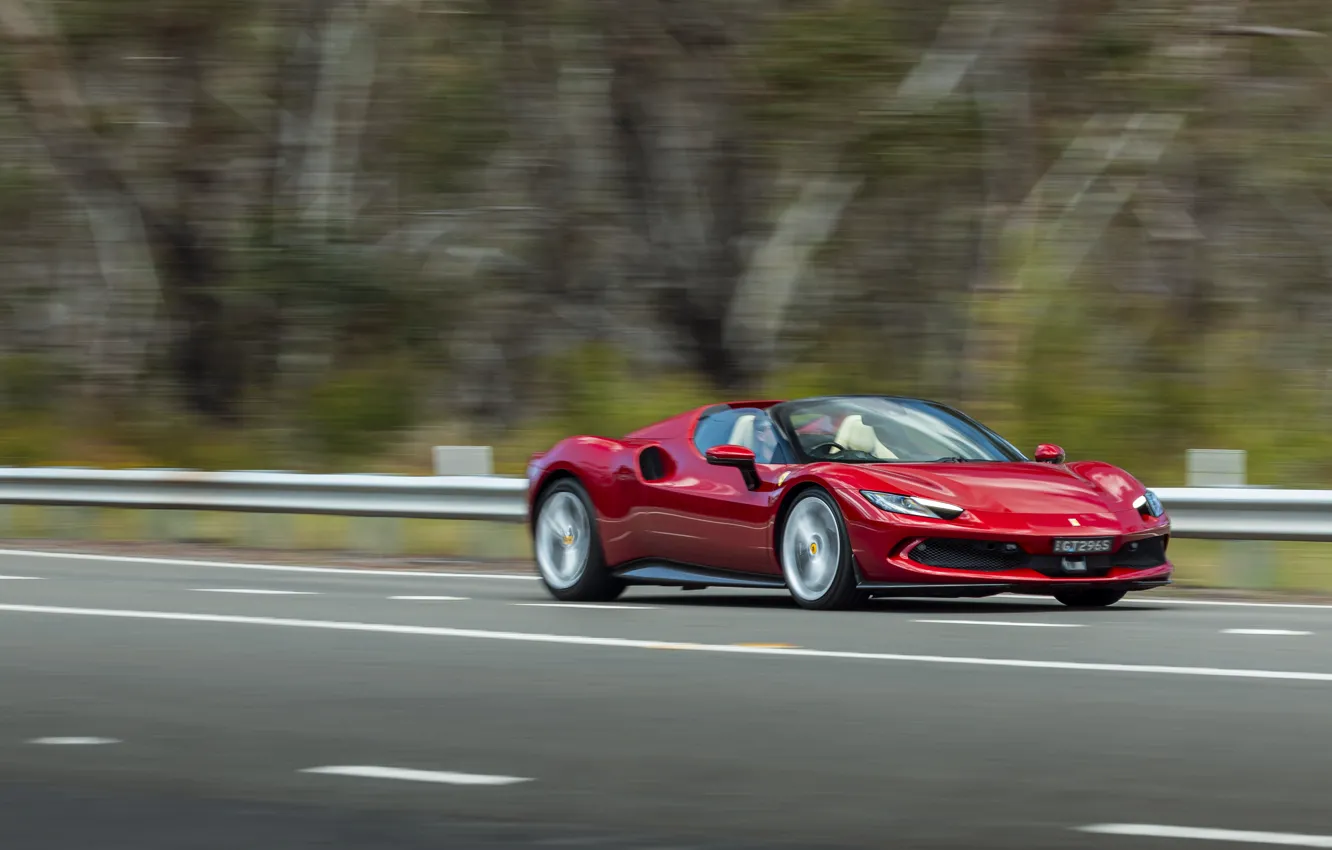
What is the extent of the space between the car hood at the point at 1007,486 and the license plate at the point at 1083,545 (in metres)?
0.18

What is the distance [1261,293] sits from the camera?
28.9 m

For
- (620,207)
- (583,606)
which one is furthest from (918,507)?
(620,207)

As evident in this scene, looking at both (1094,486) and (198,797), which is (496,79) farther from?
(198,797)

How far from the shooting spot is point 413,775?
21.2 feet

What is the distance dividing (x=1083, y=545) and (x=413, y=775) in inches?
216

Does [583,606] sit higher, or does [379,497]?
[379,497]

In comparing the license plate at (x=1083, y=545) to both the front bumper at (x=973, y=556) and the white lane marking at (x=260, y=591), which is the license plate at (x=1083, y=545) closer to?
the front bumper at (x=973, y=556)

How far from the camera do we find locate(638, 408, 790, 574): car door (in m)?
12.0

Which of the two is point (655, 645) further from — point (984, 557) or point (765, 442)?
point (765, 442)

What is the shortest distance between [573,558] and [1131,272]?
19456 mm

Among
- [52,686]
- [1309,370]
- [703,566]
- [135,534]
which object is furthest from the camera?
[1309,370]

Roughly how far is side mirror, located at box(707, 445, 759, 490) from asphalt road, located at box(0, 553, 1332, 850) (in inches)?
24.3

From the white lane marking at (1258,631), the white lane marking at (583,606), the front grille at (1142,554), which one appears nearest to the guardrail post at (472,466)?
the white lane marking at (583,606)

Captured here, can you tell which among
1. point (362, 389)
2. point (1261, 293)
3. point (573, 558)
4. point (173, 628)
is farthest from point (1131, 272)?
point (173, 628)
